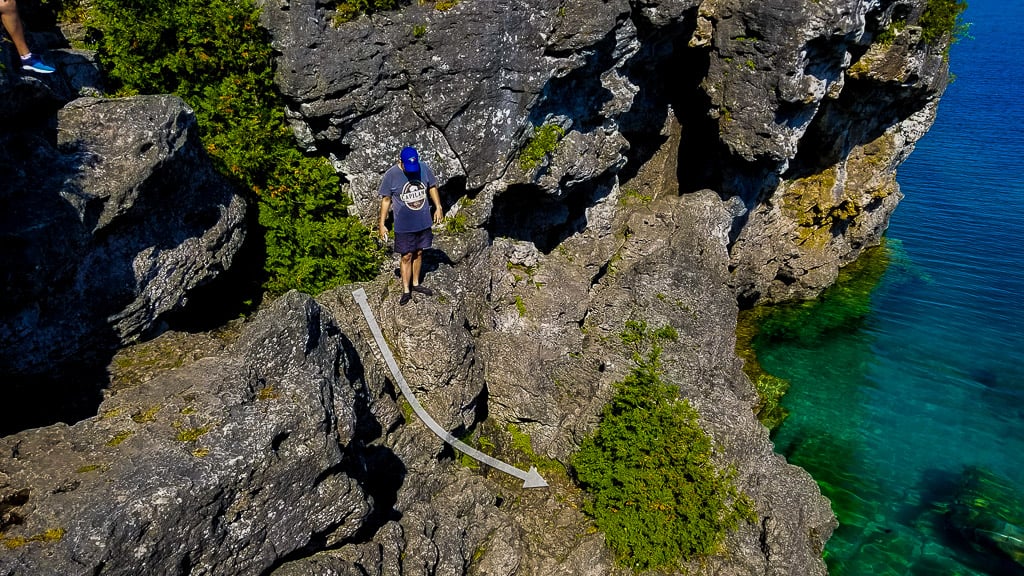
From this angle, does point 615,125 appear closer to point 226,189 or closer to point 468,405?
point 468,405

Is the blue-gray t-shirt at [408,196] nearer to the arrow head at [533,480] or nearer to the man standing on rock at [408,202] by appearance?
the man standing on rock at [408,202]

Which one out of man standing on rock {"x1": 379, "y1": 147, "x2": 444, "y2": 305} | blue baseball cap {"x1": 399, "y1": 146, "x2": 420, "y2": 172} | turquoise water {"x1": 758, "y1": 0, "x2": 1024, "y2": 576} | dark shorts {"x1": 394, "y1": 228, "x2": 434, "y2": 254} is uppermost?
blue baseball cap {"x1": 399, "y1": 146, "x2": 420, "y2": 172}

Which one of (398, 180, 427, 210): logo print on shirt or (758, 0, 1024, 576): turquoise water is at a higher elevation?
(398, 180, 427, 210): logo print on shirt

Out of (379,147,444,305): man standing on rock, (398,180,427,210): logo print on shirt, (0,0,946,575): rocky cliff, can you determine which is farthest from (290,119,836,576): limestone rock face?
(398,180,427,210): logo print on shirt

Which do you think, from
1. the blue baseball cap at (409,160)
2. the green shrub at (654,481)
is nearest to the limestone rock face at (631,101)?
the blue baseball cap at (409,160)

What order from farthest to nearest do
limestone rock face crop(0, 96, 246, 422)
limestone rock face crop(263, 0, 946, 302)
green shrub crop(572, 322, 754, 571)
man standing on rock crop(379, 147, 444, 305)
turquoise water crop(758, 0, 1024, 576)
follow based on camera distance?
turquoise water crop(758, 0, 1024, 576)
limestone rock face crop(263, 0, 946, 302)
green shrub crop(572, 322, 754, 571)
man standing on rock crop(379, 147, 444, 305)
limestone rock face crop(0, 96, 246, 422)

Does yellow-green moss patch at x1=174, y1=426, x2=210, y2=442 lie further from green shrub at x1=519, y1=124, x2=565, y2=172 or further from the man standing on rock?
green shrub at x1=519, y1=124, x2=565, y2=172
